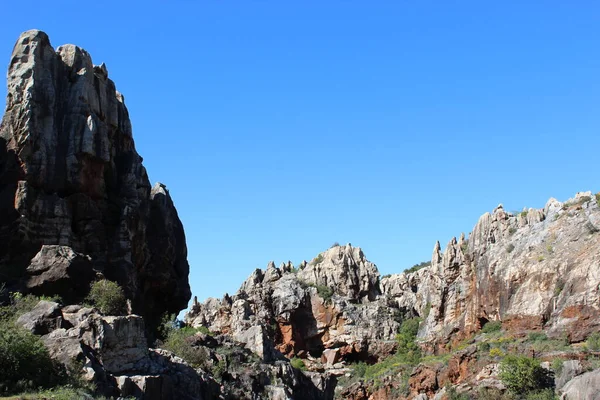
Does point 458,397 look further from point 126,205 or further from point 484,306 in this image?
point 126,205

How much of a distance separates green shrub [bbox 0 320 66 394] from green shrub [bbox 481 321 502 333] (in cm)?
5581

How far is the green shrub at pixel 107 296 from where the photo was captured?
3681 cm

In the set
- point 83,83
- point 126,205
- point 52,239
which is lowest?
point 52,239

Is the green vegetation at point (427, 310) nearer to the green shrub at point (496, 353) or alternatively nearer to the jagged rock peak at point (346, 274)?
the jagged rock peak at point (346, 274)

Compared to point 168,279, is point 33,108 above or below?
above

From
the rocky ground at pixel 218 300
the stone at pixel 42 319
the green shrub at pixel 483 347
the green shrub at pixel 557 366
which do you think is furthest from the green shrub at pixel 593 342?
the stone at pixel 42 319

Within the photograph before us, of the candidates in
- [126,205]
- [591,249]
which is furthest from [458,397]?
[126,205]

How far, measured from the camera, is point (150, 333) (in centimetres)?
4644

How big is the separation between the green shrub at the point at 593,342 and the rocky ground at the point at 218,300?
117mm

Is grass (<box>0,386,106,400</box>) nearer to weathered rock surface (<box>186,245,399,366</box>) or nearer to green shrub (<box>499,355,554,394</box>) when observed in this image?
green shrub (<box>499,355,554,394</box>)

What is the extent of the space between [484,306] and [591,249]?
47.8 feet

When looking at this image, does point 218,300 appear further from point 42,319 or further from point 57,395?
point 57,395

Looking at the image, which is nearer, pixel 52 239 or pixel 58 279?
pixel 58 279

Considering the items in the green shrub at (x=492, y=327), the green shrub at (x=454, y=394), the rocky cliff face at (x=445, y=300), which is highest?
the rocky cliff face at (x=445, y=300)
